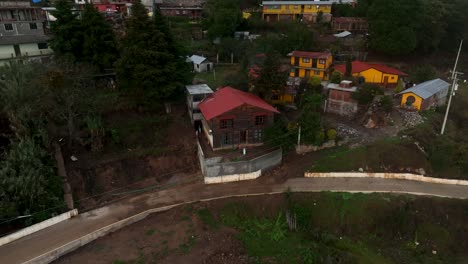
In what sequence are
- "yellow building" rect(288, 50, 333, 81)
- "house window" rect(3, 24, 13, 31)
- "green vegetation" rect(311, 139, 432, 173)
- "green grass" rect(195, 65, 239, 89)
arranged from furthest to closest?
"yellow building" rect(288, 50, 333, 81)
"green grass" rect(195, 65, 239, 89)
"house window" rect(3, 24, 13, 31)
"green vegetation" rect(311, 139, 432, 173)

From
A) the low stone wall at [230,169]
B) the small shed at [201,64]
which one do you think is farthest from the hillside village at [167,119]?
the small shed at [201,64]

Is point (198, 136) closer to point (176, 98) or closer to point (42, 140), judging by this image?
point (176, 98)

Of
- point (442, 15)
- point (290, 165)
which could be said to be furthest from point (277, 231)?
point (442, 15)

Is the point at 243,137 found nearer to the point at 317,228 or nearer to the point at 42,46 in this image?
the point at 317,228

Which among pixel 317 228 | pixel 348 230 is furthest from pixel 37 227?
pixel 348 230

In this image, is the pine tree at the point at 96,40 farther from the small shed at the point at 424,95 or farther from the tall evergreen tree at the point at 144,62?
the small shed at the point at 424,95

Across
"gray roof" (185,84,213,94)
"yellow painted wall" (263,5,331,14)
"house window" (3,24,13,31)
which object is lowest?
"gray roof" (185,84,213,94)

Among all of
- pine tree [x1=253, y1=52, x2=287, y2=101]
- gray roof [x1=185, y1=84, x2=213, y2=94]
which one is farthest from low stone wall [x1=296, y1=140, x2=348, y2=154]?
gray roof [x1=185, y1=84, x2=213, y2=94]

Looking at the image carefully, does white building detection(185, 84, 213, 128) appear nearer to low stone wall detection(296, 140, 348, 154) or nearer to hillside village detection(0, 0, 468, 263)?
hillside village detection(0, 0, 468, 263)

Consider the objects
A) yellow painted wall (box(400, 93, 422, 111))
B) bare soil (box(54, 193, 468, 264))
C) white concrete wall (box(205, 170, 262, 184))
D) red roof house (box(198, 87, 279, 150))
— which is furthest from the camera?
yellow painted wall (box(400, 93, 422, 111))
